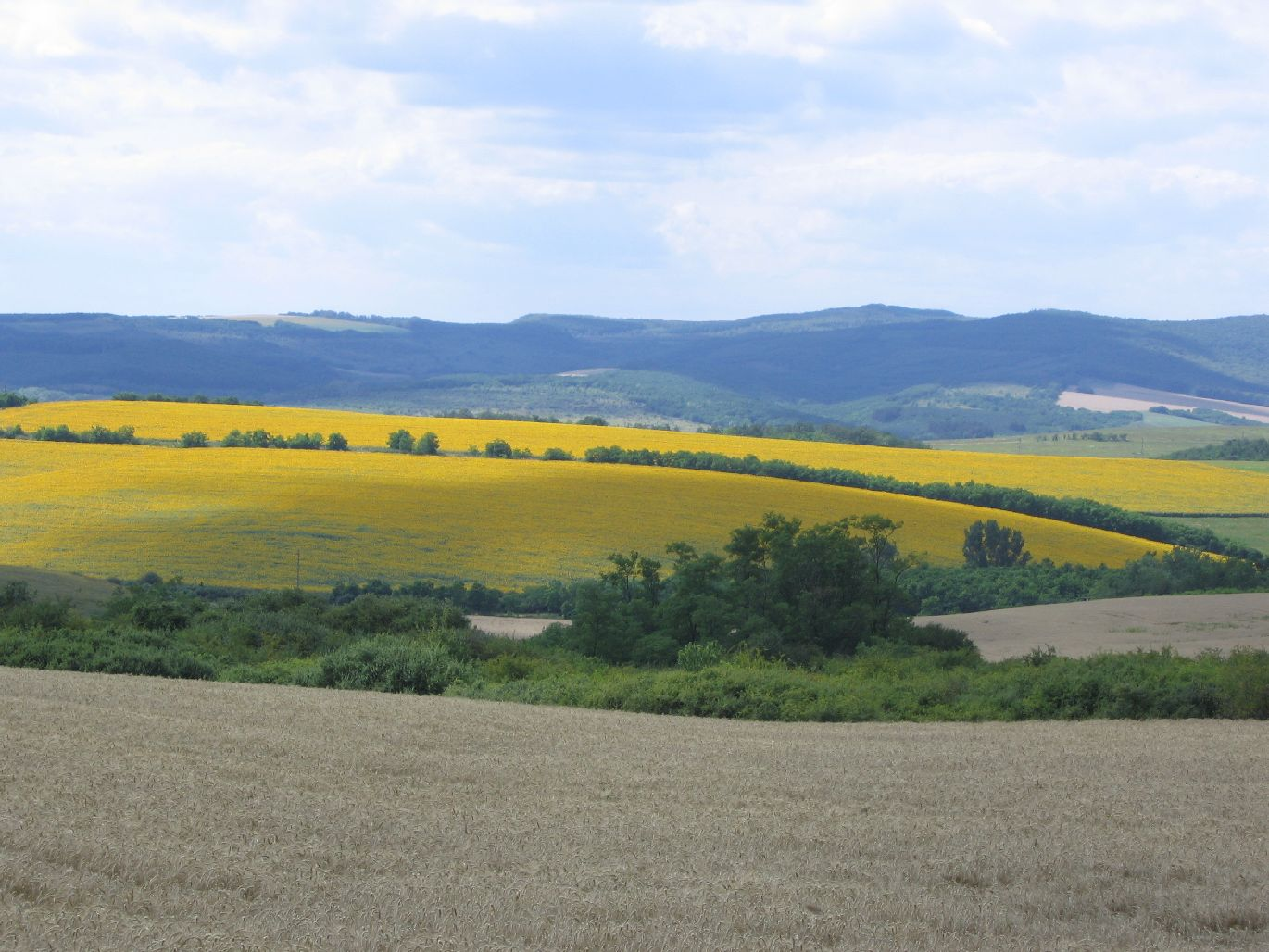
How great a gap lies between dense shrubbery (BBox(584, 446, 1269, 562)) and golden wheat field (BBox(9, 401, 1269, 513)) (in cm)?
569

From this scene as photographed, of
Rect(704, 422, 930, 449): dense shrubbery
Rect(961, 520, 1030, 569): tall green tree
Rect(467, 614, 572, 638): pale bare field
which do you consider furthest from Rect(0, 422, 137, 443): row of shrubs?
Rect(961, 520, 1030, 569): tall green tree

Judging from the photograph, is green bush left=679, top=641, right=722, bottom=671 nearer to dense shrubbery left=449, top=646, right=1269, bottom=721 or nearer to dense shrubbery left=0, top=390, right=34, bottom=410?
dense shrubbery left=449, top=646, right=1269, bottom=721

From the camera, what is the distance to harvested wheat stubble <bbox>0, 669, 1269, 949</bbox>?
8766 mm

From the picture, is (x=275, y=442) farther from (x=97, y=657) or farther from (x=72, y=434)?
(x=97, y=657)

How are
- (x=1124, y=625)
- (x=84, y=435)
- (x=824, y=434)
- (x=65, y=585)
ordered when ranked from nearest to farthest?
1. (x=1124, y=625)
2. (x=65, y=585)
3. (x=84, y=435)
4. (x=824, y=434)

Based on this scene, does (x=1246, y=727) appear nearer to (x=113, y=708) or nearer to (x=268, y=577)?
(x=113, y=708)

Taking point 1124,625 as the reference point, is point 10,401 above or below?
above

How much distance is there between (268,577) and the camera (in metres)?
56.4

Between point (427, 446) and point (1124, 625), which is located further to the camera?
point (427, 446)

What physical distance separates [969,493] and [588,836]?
76102 millimetres

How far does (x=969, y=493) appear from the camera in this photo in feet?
278

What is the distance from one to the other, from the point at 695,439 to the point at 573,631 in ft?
226

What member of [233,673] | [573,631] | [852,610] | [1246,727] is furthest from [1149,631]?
[233,673]

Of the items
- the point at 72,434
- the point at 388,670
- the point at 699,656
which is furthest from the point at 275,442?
the point at 388,670
